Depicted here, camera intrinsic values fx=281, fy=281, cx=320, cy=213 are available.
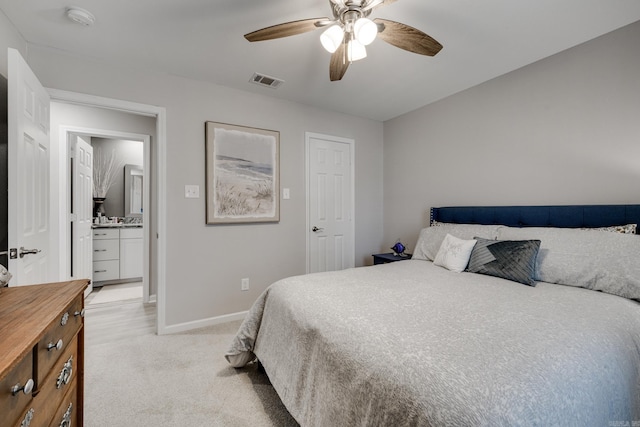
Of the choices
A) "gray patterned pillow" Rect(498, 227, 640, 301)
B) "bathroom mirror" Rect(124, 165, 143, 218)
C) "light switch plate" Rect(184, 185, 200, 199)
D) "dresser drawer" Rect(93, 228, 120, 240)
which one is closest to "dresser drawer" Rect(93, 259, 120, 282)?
"dresser drawer" Rect(93, 228, 120, 240)

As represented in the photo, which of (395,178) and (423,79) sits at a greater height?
(423,79)

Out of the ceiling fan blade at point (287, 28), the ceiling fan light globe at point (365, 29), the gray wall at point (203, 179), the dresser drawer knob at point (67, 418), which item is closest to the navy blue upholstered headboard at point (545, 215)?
the gray wall at point (203, 179)

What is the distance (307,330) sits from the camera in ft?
4.42

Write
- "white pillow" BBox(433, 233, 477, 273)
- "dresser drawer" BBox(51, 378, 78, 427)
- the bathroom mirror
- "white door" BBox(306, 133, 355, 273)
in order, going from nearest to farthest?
"dresser drawer" BBox(51, 378, 78, 427) < "white pillow" BBox(433, 233, 477, 273) < "white door" BBox(306, 133, 355, 273) < the bathroom mirror

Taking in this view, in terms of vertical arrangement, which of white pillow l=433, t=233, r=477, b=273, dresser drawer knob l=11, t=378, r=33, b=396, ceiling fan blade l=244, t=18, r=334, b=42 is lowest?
dresser drawer knob l=11, t=378, r=33, b=396

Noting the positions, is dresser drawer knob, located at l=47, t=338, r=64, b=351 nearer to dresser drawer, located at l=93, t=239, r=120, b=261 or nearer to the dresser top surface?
the dresser top surface

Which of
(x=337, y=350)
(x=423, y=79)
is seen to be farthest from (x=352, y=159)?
(x=337, y=350)

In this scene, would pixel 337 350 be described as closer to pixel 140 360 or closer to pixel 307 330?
pixel 307 330

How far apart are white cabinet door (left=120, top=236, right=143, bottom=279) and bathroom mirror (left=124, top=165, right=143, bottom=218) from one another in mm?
670

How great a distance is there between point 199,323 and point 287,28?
8.48ft

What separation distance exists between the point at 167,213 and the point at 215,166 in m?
0.62

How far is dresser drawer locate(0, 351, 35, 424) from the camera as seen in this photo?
24.3 inches

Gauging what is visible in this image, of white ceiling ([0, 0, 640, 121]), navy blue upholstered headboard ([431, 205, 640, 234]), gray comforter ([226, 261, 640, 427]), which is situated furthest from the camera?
navy blue upholstered headboard ([431, 205, 640, 234])

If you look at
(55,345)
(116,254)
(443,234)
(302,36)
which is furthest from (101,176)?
(443,234)
